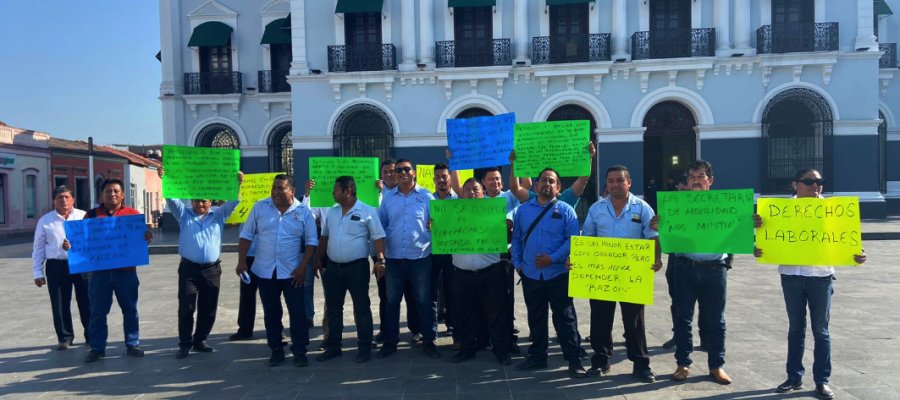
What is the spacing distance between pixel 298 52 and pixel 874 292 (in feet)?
55.1

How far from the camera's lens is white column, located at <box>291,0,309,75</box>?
62.9 ft

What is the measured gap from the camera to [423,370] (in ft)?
18.3

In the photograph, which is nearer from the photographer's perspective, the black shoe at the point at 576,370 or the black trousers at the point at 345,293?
the black shoe at the point at 576,370

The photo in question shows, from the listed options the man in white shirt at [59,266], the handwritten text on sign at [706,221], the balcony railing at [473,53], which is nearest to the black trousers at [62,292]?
the man in white shirt at [59,266]

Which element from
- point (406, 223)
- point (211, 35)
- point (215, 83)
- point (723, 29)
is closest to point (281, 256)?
point (406, 223)

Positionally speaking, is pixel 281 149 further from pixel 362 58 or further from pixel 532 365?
pixel 532 365

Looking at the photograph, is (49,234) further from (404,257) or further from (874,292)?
(874,292)

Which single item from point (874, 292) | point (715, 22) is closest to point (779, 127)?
point (715, 22)

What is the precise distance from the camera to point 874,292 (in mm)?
8773

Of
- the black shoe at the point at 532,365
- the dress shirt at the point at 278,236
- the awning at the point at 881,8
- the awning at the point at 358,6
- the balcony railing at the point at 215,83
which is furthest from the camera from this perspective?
the balcony railing at the point at 215,83

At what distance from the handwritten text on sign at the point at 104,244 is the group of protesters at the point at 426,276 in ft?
0.46

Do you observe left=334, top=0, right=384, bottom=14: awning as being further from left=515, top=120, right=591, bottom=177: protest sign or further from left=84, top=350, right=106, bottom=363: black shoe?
left=84, top=350, right=106, bottom=363: black shoe

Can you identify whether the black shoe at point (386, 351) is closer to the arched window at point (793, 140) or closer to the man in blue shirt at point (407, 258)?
the man in blue shirt at point (407, 258)

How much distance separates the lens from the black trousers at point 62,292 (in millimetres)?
6508
